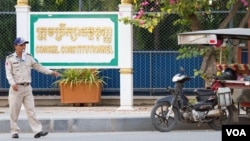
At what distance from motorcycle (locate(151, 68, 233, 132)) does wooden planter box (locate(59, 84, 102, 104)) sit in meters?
3.43

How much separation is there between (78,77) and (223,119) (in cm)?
440

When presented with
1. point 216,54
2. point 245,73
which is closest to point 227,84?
point 245,73

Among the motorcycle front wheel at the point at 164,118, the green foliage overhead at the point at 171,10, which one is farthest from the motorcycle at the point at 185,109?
the green foliage overhead at the point at 171,10

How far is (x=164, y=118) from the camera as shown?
1347cm

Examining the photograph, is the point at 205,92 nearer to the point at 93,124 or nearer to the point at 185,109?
the point at 185,109

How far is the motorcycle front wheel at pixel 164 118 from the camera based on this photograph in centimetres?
1345

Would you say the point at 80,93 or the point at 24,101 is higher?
the point at 24,101

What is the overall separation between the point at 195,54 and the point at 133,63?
2.17 metres

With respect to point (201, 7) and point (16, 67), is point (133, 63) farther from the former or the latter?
point (16, 67)

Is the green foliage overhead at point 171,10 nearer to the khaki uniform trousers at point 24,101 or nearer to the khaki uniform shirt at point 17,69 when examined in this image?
the khaki uniform shirt at point 17,69

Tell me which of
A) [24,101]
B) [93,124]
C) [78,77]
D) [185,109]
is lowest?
[93,124]

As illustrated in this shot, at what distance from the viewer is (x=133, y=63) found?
56.7 feet

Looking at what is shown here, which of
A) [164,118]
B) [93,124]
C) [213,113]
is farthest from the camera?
[93,124]
